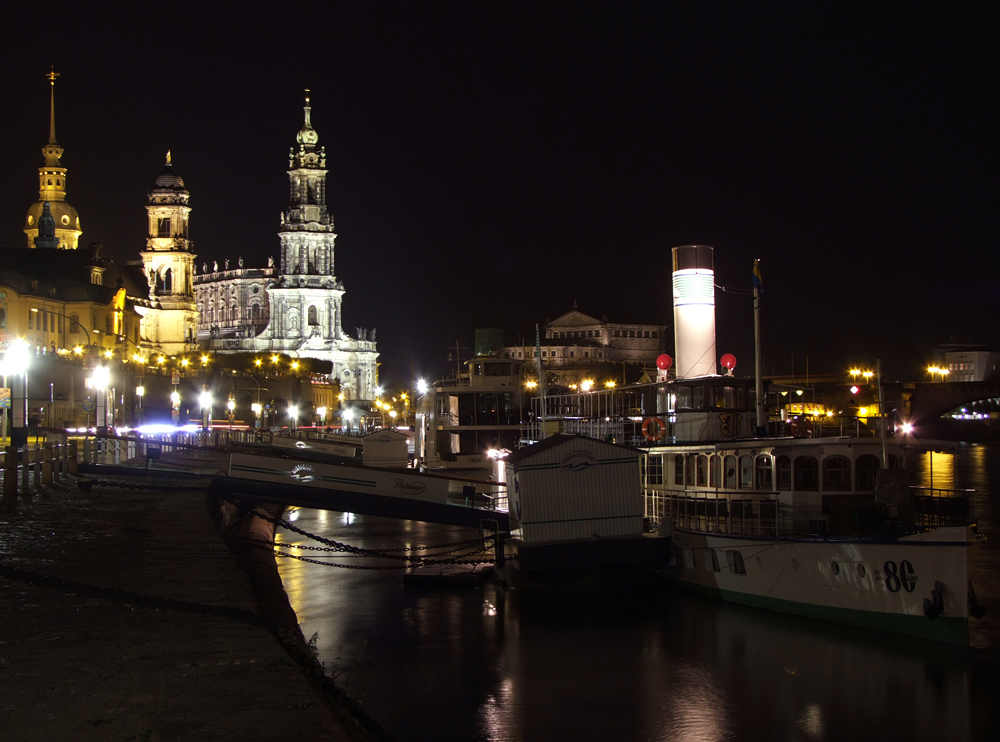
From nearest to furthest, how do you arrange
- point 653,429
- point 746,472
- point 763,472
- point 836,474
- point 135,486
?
point 836,474, point 763,472, point 746,472, point 135,486, point 653,429

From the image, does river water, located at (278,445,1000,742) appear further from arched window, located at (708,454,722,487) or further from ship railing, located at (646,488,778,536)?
arched window, located at (708,454,722,487)

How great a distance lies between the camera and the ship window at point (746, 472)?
27828mm

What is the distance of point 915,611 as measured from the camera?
877 inches

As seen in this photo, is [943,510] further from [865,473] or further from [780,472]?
[780,472]

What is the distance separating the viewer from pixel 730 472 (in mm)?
28703

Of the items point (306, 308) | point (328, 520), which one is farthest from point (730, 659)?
point (306, 308)

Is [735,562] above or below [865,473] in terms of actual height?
below

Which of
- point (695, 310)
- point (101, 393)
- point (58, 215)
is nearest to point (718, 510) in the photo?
point (695, 310)

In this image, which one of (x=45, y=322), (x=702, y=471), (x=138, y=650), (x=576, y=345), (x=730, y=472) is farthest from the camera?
(x=576, y=345)

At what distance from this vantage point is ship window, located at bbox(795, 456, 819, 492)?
2633 centimetres

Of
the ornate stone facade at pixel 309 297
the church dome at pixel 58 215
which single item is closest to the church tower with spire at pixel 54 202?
the church dome at pixel 58 215

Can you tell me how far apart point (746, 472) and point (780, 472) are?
125cm

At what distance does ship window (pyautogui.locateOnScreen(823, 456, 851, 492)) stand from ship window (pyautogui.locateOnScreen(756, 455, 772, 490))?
156 cm

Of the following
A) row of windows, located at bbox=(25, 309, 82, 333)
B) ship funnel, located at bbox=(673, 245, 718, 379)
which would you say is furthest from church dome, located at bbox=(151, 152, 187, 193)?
ship funnel, located at bbox=(673, 245, 718, 379)
